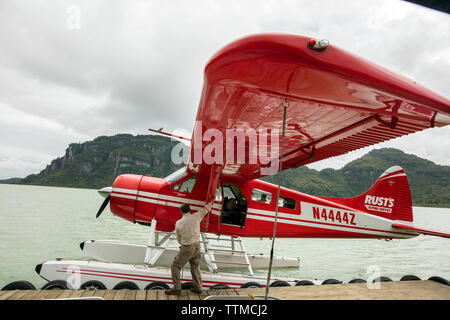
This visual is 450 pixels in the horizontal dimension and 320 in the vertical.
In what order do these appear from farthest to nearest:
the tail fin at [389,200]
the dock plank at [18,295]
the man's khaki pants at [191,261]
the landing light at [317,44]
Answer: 1. the tail fin at [389,200]
2. the man's khaki pants at [191,261]
3. the dock plank at [18,295]
4. the landing light at [317,44]

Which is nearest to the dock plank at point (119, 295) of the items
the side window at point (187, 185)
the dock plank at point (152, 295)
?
the dock plank at point (152, 295)

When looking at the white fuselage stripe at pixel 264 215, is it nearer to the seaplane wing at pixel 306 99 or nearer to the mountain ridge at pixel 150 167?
the seaplane wing at pixel 306 99

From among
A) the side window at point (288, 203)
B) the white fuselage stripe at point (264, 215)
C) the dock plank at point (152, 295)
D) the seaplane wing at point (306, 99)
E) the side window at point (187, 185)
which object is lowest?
the dock plank at point (152, 295)

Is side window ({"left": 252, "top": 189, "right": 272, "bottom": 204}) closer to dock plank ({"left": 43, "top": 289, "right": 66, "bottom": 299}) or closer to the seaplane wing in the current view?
the seaplane wing

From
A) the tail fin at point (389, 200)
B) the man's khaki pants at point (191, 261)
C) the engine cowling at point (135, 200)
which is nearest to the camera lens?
the man's khaki pants at point (191, 261)

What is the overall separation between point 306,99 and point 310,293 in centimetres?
254

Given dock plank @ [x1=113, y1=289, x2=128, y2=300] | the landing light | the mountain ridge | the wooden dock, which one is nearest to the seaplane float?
the landing light

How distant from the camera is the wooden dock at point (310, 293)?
272 centimetres

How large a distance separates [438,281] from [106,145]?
156 m

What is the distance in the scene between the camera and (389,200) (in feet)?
21.9

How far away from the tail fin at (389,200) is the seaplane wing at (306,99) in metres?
3.91

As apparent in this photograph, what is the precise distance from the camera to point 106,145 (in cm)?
14250

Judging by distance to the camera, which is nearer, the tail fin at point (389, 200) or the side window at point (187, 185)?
the side window at point (187, 185)

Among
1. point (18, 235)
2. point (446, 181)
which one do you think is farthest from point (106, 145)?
point (446, 181)
